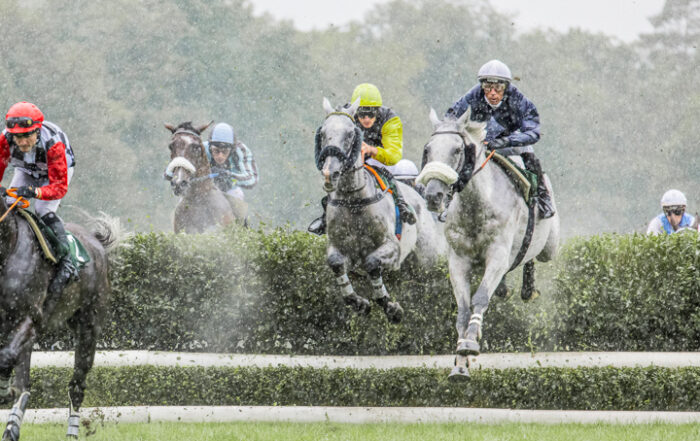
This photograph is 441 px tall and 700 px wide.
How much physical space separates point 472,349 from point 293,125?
110 feet

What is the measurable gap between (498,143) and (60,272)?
13.6 feet

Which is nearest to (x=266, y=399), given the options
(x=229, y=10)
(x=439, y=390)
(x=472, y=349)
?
(x=439, y=390)

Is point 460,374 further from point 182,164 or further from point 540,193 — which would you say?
point 182,164

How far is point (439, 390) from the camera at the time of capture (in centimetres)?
1043

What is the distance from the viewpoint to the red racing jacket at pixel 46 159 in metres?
8.45

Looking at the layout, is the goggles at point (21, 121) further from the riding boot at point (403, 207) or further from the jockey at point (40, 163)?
the riding boot at point (403, 207)

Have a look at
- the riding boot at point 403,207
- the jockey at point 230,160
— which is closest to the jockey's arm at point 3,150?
the riding boot at point 403,207

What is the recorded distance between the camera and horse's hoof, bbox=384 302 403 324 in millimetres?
10375

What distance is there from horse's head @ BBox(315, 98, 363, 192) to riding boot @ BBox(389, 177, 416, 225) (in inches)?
34.1

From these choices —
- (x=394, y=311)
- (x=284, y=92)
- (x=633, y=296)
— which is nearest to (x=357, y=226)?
(x=394, y=311)

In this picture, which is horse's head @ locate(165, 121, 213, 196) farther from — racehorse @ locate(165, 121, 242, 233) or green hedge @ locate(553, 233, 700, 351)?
green hedge @ locate(553, 233, 700, 351)

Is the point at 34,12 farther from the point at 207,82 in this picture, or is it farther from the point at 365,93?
the point at 365,93

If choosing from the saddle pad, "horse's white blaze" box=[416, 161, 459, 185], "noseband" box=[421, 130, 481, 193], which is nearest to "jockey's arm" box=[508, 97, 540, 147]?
the saddle pad

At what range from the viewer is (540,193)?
10250mm
